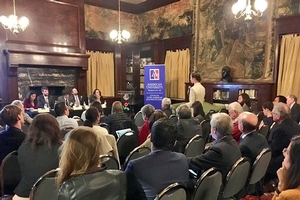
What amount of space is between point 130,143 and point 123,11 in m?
7.88

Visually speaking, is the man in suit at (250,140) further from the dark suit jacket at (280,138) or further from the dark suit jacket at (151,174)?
the dark suit jacket at (151,174)

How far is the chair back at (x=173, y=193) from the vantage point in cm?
159

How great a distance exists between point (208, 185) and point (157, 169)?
0.49 m

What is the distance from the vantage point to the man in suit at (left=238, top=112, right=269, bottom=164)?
8.87ft

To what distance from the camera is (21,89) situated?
7.31 meters

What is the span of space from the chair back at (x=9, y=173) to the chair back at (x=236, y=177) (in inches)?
79.5

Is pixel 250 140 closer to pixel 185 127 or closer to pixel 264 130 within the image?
pixel 185 127

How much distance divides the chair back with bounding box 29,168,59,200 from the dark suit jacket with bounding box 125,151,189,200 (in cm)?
55

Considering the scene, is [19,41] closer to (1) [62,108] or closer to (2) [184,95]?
(1) [62,108]

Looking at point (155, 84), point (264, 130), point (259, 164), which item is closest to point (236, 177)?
point (259, 164)

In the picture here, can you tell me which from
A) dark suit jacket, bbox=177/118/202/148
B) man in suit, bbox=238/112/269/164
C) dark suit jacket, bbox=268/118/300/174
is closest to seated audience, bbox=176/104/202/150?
dark suit jacket, bbox=177/118/202/148

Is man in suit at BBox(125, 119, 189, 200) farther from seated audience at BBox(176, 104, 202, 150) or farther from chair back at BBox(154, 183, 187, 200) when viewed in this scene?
seated audience at BBox(176, 104, 202, 150)

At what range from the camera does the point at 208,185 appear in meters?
1.98

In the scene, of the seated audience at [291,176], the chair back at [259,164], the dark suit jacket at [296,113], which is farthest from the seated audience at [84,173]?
the dark suit jacket at [296,113]
